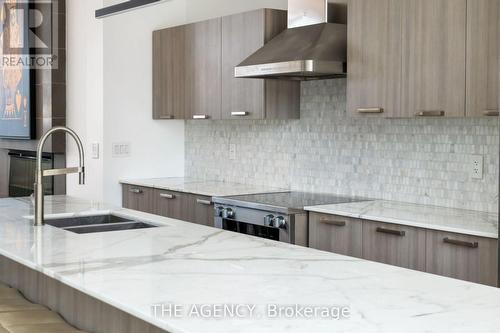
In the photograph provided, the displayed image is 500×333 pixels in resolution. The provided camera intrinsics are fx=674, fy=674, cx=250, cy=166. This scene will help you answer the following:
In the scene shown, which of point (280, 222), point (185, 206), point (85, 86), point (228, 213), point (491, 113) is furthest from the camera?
point (85, 86)

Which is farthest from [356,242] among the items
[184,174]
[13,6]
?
[13,6]

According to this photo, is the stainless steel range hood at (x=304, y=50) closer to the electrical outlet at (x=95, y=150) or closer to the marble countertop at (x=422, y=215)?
the marble countertop at (x=422, y=215)

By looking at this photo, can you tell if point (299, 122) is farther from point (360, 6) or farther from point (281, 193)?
point (360, 6)

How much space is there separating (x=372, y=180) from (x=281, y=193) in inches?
28.7

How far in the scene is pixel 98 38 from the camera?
565cm

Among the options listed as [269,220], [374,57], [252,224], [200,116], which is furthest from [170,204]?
[374,57]

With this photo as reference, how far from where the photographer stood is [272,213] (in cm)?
421

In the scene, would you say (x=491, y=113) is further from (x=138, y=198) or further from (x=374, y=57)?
(x=138, y=198)

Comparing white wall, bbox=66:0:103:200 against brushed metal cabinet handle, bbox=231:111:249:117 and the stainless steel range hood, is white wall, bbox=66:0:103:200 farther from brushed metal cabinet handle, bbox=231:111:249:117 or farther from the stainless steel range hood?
the stainless steel range hood

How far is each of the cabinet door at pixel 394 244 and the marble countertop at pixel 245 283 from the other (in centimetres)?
104

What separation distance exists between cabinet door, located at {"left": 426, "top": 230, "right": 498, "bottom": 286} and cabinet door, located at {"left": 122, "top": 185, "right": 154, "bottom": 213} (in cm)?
276

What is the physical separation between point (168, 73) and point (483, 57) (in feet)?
9.94

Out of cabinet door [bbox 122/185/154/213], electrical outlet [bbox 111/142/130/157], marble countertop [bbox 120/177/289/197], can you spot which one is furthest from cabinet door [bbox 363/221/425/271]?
electrical outlet [bbox 111/142/130/157]

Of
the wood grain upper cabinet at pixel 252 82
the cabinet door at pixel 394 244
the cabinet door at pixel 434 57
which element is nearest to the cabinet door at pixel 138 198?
the wood grain upper cabinet at pixel 252 82
